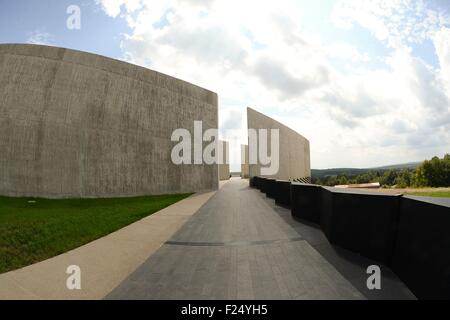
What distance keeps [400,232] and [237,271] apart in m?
2.95

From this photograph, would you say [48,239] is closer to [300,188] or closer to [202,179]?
[300,188]

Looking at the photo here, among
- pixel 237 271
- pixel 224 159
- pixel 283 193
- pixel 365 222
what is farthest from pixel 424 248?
pixel 224 159

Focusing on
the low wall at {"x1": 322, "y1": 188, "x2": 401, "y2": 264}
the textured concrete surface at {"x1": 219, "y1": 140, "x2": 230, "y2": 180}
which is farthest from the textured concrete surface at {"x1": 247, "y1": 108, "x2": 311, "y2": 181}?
the low wall at {"x1": 322, "y1": 188, "x2": 401, "y2": 264}

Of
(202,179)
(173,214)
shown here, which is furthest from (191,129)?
(173,214)

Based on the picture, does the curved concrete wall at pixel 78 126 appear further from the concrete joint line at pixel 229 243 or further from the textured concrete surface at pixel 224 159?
the textured concrete surface at pixel 224 159

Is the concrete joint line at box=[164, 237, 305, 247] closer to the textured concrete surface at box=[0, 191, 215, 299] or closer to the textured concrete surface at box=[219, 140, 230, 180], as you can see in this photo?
the textured concrete surface at box=[0, 191, 215, 299]

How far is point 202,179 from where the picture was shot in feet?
80.3

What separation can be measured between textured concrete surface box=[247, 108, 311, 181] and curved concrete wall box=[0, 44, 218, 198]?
504 inches

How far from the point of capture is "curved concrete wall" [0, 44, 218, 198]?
1681cm

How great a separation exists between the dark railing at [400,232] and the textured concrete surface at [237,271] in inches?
33.9

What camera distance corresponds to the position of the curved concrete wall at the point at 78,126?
16812 millimetres

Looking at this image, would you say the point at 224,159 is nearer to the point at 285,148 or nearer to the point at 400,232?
the point at 285,148

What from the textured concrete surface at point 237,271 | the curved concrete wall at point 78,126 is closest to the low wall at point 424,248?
the textured concrete surface at point 237,271
